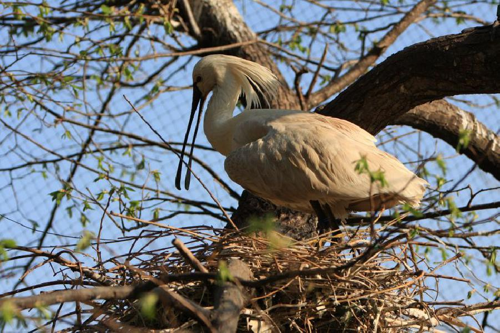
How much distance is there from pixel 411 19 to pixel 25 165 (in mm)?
3914

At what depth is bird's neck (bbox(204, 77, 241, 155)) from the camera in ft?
18.9

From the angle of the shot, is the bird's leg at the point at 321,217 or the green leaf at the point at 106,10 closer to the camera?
the bird's leg at the point at 321,217

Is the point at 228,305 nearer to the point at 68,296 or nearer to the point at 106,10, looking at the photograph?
the point at 68,296

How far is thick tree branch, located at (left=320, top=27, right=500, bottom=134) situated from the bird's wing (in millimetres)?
440

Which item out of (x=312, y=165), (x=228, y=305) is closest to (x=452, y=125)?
(x=312, y=165)

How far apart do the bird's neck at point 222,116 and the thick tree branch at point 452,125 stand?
4.26 ft

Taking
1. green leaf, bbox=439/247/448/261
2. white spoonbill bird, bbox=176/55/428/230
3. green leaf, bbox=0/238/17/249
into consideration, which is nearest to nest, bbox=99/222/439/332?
green leaf, bbox=439/247/448/261

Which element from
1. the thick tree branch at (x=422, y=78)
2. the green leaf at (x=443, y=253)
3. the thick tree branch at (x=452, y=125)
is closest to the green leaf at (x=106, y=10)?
the thick tree branch at (x=422, y=78)

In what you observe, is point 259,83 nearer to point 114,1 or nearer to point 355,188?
point 355,188

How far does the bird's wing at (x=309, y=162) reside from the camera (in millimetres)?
4934

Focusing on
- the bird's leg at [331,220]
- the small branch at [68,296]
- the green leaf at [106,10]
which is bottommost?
the small branch at [68,296]

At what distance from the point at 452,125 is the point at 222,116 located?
185cm

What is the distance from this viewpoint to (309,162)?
16.4 feet

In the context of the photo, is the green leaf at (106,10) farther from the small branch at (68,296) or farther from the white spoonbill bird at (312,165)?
the small branch at (68,296)
